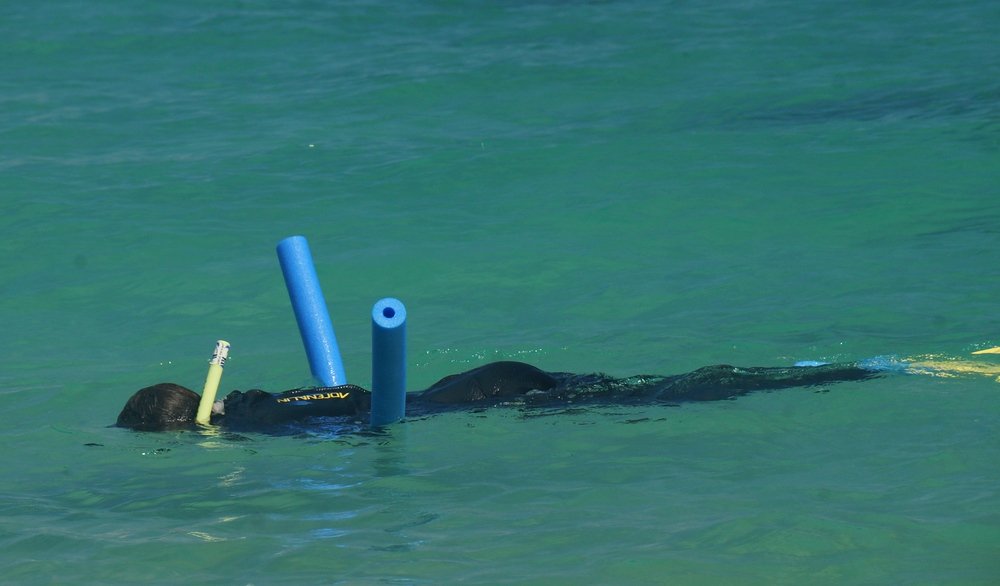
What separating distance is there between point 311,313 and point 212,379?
0.72 m

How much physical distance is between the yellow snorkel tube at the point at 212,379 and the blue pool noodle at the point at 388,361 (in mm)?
704

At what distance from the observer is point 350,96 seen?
1438 centimetres

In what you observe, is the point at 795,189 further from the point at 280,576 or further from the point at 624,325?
the point at 280,576

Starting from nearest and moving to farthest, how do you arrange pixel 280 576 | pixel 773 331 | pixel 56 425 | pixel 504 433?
pixel 280 576 < pixel 504 433 < pixel 56 425 < pixel 773 331

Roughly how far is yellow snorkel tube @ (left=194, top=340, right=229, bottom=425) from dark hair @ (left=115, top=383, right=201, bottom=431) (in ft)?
0.57

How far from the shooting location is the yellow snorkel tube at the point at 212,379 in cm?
580

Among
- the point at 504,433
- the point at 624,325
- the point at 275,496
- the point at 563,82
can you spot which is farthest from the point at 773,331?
the point at 563,82

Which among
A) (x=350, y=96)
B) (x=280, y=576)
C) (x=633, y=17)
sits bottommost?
(x=280, y=576)

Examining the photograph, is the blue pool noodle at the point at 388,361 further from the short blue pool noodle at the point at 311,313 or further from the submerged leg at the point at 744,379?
the submerged leg at the point at 744,379

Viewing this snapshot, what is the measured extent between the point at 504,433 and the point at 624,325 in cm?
220

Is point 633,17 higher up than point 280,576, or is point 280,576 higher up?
point 633,17

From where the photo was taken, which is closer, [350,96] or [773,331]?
[773,331]

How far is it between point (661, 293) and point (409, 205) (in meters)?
3.34

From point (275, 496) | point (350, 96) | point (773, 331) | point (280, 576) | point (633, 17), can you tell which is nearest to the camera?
point (280, 576)
